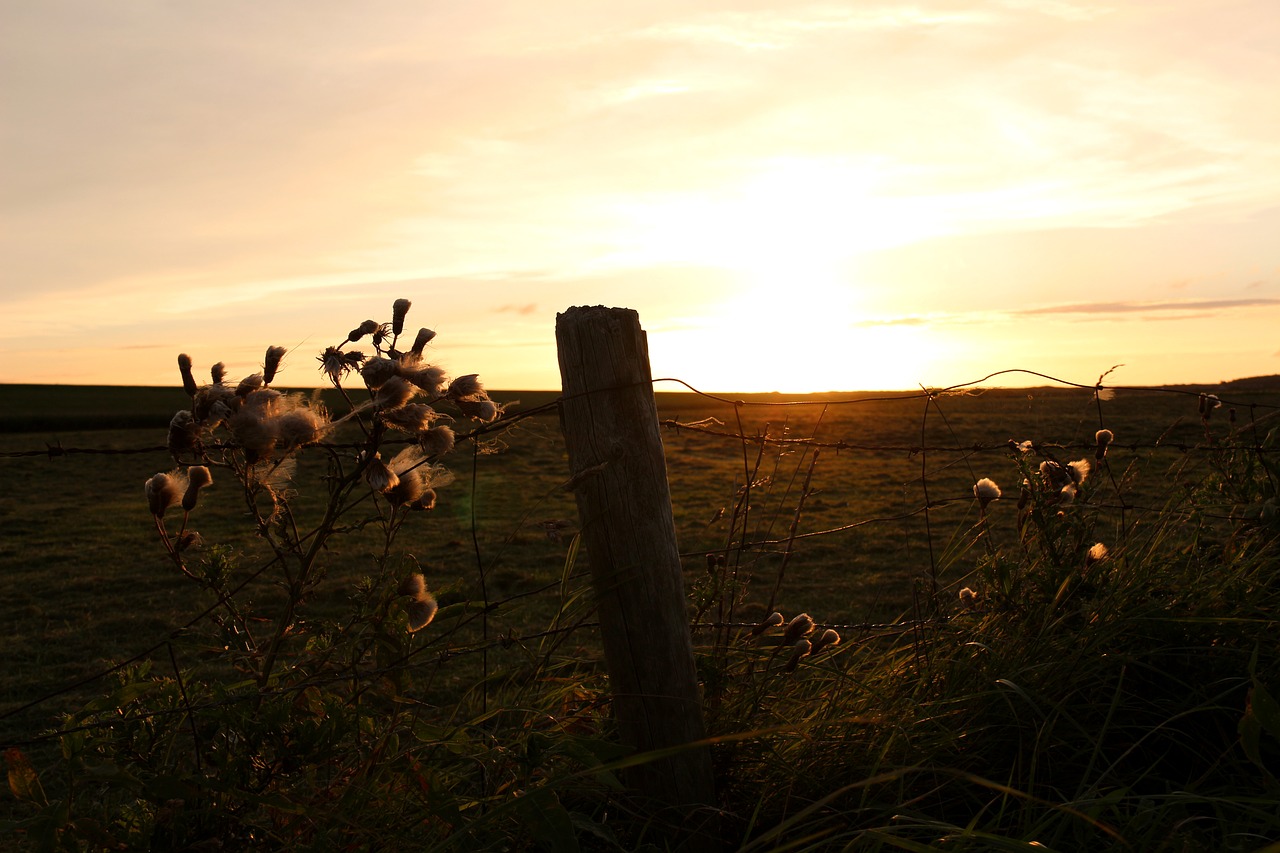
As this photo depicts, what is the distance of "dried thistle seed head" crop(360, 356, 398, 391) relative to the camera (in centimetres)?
197

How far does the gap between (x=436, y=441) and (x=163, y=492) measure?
632 millimetres

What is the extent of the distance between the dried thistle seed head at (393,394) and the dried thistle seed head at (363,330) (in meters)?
0.20

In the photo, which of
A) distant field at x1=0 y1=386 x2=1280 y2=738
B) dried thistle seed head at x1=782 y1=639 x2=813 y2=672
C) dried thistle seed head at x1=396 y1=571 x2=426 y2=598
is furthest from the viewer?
distant field at x1=0 y1=386 x2=1280 y2=738

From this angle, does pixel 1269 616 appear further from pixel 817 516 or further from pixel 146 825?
Result: pixel 817 516

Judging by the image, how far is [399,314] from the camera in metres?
2.15

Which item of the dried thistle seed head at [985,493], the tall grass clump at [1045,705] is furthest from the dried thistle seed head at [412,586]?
the dried thistle seed head at [985,493]

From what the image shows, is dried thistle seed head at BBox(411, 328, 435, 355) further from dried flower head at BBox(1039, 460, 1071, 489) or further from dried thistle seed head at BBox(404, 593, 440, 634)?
dried flower head at BBox(1039, 460, 1071, 489)

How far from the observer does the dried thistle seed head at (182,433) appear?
191 cm

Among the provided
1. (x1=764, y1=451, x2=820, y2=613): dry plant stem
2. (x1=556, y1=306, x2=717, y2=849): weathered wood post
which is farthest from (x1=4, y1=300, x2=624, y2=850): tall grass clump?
(x1=764, y1=451, x2=820, y2=613): dry plant stem

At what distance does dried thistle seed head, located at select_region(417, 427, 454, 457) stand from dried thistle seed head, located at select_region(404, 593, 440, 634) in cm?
34

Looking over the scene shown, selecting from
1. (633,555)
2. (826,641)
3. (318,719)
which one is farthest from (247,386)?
(826,641)

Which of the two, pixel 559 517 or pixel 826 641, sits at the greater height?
pixel 826 641

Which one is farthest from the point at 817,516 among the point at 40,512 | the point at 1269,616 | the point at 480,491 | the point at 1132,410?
the point at 1132,410

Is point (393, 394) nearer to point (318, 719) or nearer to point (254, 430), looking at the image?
point (254, 430)
